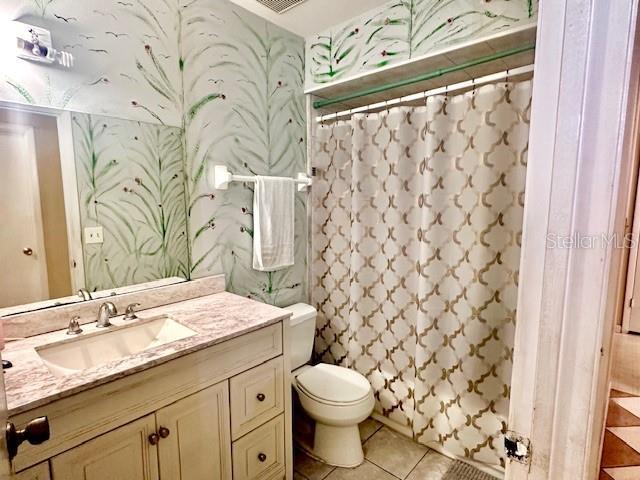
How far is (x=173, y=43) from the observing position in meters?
1.64

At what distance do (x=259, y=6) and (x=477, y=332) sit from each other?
6.63 feet

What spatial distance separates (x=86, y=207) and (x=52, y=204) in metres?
0.12

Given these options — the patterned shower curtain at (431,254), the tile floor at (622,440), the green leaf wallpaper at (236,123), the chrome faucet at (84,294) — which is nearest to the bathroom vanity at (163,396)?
the chrome faucet at (84,294)

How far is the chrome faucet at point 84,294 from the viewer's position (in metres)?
1.44

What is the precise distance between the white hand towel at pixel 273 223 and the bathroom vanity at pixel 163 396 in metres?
0.39

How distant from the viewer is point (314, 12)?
1.91 m

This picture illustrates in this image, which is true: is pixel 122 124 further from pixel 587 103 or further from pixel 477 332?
pixel 477 332

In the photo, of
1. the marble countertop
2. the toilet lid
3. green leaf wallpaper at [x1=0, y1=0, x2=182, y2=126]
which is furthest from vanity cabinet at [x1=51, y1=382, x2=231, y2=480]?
green leaf wallpaper at [x1=0, y1=0, x2=182, y2=126]

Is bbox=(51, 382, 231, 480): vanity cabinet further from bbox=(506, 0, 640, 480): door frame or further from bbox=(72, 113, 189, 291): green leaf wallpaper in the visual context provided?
bbox=(506, 0, 640, 480): door frame

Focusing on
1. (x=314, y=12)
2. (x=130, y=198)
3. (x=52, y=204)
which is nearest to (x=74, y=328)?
(x=52, y=204)

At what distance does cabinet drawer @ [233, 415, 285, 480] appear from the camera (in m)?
1.39

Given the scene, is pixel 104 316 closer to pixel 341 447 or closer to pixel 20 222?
pixel 20 222

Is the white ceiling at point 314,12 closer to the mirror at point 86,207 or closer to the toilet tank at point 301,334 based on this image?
the mirror at point 86,207

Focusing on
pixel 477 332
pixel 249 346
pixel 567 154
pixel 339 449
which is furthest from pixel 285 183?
pixel 567 154
